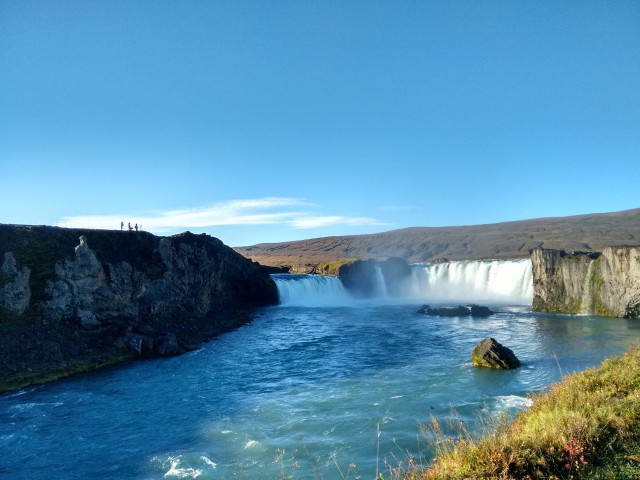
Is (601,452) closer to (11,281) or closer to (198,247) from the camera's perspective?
(11,281)

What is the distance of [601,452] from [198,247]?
1812 inches

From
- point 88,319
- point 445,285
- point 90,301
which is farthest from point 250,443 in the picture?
point 445,285

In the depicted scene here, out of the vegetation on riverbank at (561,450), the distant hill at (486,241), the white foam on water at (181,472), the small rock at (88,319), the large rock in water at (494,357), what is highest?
the distant hill at (486,241)

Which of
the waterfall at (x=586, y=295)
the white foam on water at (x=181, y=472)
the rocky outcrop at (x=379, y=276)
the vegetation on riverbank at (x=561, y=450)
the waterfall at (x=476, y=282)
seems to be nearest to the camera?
the vegetation on riverbank at (x=561, y=450)

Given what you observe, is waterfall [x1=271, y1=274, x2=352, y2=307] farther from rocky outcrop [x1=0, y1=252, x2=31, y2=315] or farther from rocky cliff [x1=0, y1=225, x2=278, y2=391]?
rocky outcrop [x1=0, y1=252, x2=31, y2=315]

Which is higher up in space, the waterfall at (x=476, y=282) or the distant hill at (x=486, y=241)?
the distant hill at (x=486, y=241)

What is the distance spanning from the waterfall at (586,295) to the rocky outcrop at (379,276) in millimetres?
36451

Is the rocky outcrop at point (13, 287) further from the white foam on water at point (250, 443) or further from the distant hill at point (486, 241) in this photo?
the distant hill at point (486, 241)

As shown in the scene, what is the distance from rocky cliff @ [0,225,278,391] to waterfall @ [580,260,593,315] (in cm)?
4006

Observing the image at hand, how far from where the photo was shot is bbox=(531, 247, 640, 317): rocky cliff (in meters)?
42.9

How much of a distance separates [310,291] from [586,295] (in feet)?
131

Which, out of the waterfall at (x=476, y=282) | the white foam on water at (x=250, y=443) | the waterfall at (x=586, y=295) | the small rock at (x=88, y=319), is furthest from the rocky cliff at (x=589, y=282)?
the small rock at (x=88, y=319)

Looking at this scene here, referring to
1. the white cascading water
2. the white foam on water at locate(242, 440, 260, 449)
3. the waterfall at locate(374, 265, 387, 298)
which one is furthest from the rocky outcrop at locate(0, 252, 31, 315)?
the waterfall at locate(374, 265, 387, 298)

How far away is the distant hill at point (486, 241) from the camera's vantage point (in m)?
129
